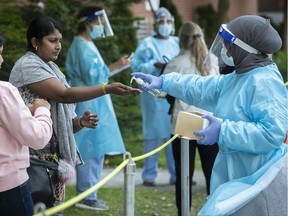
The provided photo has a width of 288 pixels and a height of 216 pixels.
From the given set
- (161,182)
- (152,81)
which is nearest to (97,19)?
(161,182)

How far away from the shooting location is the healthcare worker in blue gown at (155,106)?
317 inches

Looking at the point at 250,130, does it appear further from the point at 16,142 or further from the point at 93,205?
the point at 93,205

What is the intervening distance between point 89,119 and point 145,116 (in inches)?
142

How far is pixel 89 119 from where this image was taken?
4656 millimetres

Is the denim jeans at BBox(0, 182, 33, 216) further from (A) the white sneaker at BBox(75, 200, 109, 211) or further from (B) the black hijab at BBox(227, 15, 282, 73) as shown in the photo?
(A) the white sneaker at BBox(75, 200, 109, 211)

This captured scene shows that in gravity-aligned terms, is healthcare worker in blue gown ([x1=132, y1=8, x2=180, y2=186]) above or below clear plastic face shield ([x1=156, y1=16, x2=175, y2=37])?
below

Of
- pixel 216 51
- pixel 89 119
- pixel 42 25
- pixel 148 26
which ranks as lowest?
pixel 148 26

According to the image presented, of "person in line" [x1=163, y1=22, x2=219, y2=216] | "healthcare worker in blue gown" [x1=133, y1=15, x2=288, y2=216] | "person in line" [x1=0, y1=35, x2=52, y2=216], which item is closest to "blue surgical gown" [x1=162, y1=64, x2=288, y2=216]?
"healthcare worker in blue gown" [x1=133, y1=15, x2=288, y2=216]

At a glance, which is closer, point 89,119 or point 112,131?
point 89,119

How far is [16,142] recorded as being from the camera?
3625mm

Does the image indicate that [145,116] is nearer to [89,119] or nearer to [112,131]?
[112,131]

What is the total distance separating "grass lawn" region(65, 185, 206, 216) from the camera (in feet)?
22.4

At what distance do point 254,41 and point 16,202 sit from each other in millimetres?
1610

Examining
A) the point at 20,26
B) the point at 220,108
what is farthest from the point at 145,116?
the point at 220,108
